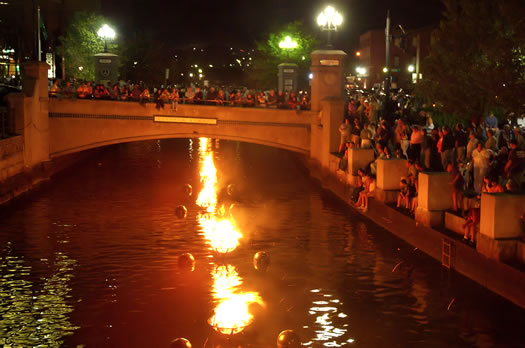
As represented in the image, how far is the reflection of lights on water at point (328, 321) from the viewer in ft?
49.0

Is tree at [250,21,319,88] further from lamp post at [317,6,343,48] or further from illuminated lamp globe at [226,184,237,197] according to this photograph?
illuminated lamp globe at [226,184,237,197]

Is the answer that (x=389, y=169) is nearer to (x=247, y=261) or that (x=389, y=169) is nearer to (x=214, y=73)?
(x=247, y=261)

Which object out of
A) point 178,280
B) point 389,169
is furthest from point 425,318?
point 389,169

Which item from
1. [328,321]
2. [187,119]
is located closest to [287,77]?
[187,119]

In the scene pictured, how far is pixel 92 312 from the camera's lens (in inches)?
663

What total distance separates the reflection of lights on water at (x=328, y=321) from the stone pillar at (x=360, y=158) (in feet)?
35.2

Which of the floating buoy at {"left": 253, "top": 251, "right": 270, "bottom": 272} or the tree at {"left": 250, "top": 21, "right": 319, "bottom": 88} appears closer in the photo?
the floating buoy at {"left": 253, "top": 251, "right": 270, "bottom": 272}

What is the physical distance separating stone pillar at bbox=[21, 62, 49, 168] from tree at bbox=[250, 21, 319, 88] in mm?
27371

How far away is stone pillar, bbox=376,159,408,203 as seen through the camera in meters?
24.5

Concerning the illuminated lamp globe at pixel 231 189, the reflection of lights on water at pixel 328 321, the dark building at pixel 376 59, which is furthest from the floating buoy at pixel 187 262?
the dark building at pixel 376 59

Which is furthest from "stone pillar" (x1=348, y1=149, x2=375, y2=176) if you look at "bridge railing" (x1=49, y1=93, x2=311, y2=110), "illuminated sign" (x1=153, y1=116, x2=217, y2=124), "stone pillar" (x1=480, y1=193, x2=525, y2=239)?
"stone pillar" (x1=480, y1=193, x2=525, y2=239)

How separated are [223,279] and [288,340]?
572 centimetres

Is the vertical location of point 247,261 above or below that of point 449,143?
below

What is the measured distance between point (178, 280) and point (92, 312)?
3048 millimetres
